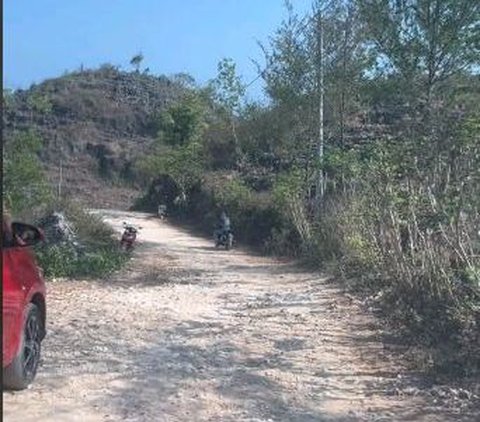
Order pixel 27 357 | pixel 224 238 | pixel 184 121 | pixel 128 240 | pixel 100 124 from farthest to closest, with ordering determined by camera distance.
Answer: pixel 100 124 < pixel 184 121 < pixel 224 238 < pixel 128 240 < pixel 27 357

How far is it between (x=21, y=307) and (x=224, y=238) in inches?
590

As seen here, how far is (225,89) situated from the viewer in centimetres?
3431

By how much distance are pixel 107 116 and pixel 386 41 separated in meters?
55.7

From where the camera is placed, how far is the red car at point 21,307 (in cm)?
580

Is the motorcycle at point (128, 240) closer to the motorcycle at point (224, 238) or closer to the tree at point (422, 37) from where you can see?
the motorcycle at point (224, 238)

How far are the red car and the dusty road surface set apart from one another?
213 mm

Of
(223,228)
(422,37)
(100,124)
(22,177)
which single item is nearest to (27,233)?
(422,37)

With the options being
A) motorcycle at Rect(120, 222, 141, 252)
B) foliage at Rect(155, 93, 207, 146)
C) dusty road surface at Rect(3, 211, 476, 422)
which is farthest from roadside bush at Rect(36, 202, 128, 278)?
foliage at Rect(155, 93, 207, 146)

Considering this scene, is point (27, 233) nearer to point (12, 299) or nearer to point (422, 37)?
point (12, 299)

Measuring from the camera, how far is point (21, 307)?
6.05 metres

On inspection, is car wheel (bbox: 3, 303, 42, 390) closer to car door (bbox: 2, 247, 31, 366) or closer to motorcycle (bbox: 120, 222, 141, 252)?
car door (bbox: 2, 247, 31, 366)

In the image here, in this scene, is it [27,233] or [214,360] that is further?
[214,360]

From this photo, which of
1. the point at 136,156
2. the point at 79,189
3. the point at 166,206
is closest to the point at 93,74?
the point at 136,156

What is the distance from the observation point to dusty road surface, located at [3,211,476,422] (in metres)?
6.02
